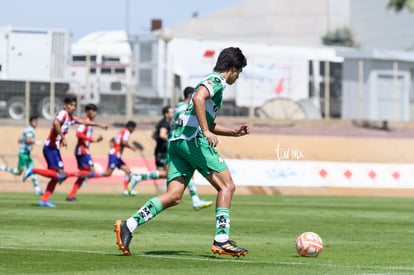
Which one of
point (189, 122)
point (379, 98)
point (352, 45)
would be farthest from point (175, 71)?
point (352, 45)

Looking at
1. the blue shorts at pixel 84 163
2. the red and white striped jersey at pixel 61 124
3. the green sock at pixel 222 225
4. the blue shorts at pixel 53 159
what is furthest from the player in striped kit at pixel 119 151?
the green sock at pixel 222 225

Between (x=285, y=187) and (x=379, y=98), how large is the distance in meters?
17.3

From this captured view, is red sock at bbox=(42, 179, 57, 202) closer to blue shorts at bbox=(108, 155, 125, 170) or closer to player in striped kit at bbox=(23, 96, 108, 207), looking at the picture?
player in striped kit at bbox=(23, 96, 108, 207)

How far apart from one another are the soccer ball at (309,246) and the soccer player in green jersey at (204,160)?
0.68 meters

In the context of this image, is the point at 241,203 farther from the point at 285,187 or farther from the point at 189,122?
the point at 189,122

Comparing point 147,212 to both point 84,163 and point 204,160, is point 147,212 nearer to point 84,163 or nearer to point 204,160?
point 204,160

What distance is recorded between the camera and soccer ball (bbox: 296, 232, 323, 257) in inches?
510

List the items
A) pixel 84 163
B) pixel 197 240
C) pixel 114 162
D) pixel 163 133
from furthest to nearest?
pixel 114 162
pixel 163 133
pixel 84 163
pixel 197 240

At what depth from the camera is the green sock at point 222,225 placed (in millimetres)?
12766

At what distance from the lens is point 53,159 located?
24.4 m

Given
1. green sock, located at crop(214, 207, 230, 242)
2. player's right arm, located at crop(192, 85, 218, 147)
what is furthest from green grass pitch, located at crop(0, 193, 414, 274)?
player's right arm, located at crop(192, 85, 218, 147)

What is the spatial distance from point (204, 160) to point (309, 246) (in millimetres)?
1503

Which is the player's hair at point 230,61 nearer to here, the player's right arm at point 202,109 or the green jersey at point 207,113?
the green jersey at point 207,113

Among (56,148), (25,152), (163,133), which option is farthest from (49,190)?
(25,152)
